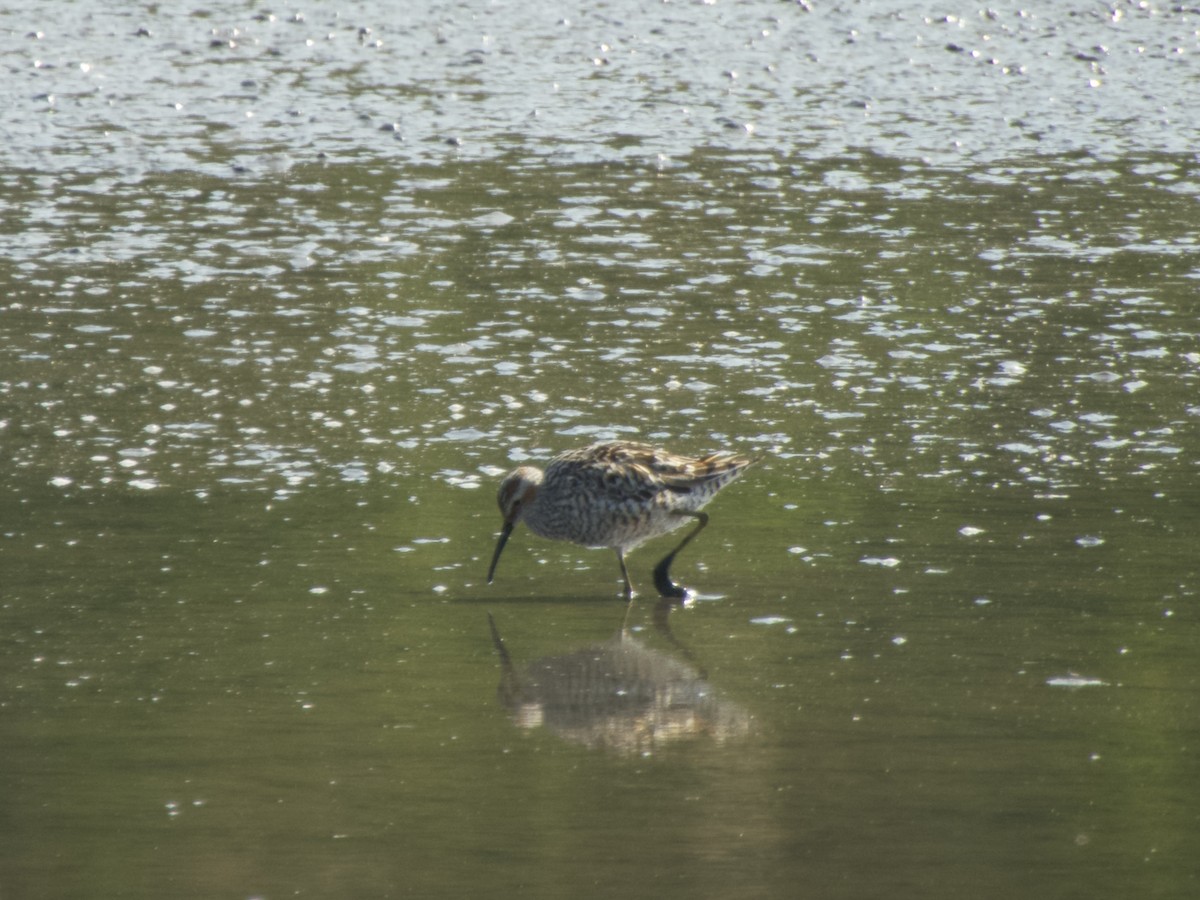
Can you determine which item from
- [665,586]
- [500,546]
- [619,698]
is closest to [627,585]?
[665,586]

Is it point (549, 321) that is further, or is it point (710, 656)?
point (549, 321)

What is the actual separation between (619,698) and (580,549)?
7.71 ft

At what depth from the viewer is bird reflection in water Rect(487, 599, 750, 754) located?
7.48 m

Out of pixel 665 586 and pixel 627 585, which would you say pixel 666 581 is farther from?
pixel 627 585

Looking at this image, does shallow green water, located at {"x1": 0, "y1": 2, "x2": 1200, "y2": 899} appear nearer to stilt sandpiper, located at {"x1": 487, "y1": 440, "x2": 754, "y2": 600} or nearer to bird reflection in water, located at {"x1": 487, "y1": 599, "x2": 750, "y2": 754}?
bird reflection in water, located at {"x1": 487, "y1": 599, "x2": 750, "y2": 754}

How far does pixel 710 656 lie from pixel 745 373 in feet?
15.3

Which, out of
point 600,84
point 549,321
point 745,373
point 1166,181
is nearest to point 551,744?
point 745,373

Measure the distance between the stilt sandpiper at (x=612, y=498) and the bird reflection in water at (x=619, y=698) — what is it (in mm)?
815

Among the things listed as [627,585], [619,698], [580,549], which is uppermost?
[619,698]

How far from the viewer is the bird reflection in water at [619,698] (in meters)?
7.48

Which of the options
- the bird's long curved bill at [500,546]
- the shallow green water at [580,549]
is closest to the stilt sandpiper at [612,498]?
the bird's long curved bill at [500,546]

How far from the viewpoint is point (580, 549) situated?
10125mm

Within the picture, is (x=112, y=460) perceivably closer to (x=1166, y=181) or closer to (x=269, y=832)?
(x=269, y=832)

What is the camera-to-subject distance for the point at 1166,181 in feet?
61.9
